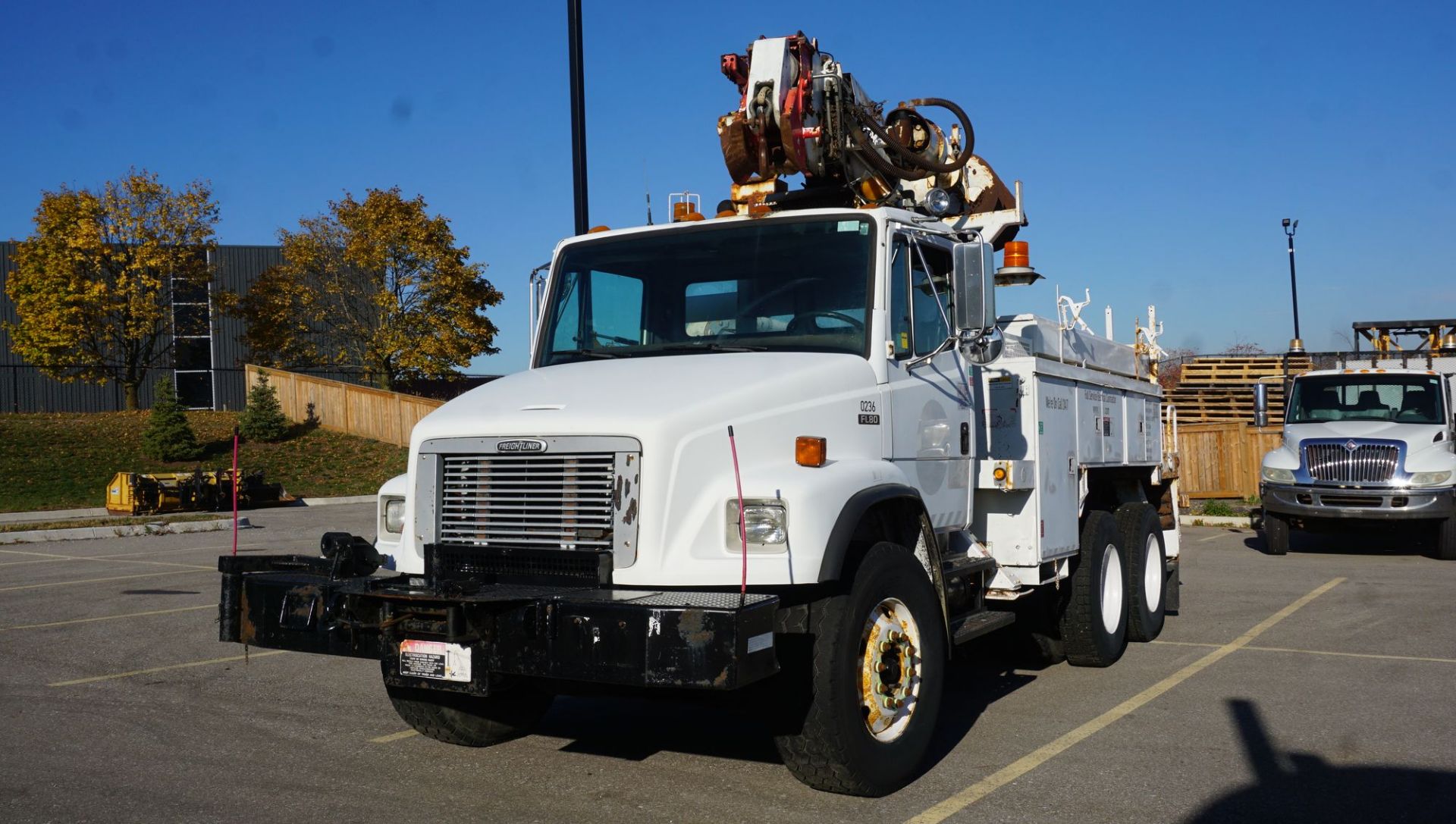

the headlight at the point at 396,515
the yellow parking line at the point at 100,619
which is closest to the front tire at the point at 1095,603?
the headlight at the point at 396,515

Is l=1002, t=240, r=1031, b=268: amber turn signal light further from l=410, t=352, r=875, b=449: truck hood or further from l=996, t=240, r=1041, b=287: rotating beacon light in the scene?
l=410, t=352, r=875, b=449: truck hood

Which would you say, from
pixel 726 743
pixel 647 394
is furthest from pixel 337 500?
pixel 647 394

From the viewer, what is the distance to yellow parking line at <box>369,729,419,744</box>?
6.57 metres

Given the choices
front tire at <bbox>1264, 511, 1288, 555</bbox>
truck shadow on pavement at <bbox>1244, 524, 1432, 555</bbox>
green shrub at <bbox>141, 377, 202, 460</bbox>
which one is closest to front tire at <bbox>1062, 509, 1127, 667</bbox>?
front tire at <bbox>1264, 511, 1288, 555</bbox>

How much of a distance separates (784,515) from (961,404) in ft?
7.48

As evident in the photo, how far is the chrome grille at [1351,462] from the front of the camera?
15.7 metres

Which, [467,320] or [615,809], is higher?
[467,320]

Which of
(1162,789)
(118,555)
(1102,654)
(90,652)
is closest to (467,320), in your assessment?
(118,555)

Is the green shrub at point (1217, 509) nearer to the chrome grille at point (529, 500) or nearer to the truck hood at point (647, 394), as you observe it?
the truck hood at point (647, 394)

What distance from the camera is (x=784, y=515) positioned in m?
4.89

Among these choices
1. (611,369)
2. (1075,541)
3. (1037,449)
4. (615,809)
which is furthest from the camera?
(1075,541)

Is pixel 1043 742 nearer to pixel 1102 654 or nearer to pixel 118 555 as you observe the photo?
pixel 1102 654

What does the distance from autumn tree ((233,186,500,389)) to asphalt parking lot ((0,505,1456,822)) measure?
27398mm

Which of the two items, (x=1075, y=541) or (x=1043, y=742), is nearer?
(x=1043, y=742)
